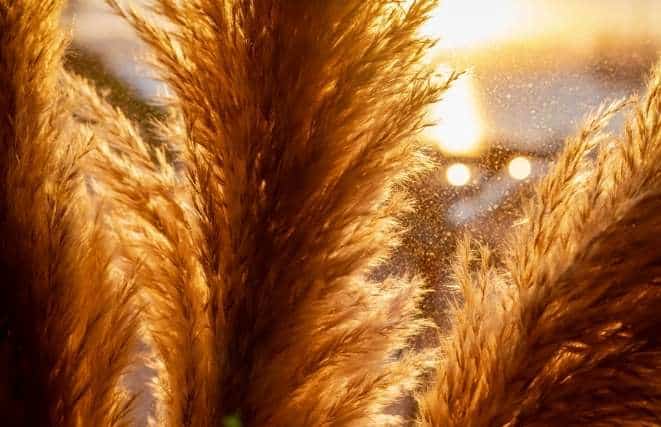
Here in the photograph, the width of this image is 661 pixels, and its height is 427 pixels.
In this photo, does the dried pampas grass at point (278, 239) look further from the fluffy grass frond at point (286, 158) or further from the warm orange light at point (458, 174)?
the warm orange light at point (458, 174)

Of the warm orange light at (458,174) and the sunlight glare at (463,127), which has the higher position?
the sunlight glare at (463,127)

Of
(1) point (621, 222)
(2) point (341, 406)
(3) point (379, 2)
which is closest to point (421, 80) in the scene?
(3) point (379, 2)

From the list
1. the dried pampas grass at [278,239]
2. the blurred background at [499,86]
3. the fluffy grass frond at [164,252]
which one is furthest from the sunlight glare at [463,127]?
the fluffy grass frond at [164,252]

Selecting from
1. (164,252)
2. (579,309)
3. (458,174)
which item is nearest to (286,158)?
(164,252)

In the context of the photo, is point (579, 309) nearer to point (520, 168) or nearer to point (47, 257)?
point (47, 257)

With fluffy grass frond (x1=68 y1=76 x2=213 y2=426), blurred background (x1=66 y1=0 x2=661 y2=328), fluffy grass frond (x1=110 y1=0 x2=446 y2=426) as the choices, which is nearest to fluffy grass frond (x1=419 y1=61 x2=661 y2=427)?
fluffy grass frond (x1=110 y1=0 x2=446 y2=426)

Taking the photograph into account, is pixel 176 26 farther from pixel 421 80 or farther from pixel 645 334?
pixel 645 334

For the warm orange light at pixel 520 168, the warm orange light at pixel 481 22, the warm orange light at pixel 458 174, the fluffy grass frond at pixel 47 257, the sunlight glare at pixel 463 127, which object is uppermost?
the warm orange light at pixel 481 22
